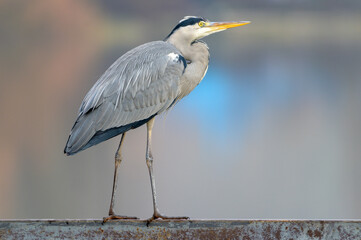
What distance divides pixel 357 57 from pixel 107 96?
5.26 meters

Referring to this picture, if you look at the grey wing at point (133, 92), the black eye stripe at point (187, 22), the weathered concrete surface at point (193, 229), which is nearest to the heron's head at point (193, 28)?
the black eye stripe at point (187, 22)

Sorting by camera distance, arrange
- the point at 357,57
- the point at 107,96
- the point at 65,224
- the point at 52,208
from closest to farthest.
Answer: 1. the point at 65,224
2. the point at 107,96
3. the point at 52,208
4. the point at 357,57

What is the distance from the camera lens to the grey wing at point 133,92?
7.46 ft

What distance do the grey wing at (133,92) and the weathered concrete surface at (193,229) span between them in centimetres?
46

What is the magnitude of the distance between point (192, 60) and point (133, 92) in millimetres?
258

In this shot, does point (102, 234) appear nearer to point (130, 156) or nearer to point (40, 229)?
point (40, 229)

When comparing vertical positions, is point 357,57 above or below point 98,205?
above

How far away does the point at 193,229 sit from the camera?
6.04 feet

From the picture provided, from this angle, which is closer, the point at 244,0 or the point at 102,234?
the point at 102,234

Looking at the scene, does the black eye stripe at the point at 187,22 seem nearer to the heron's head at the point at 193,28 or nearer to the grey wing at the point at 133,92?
the heron's head at the point at 193,28

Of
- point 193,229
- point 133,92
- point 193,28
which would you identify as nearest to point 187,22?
point 193,28

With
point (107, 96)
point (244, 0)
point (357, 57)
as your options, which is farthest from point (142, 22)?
point (107, 96)

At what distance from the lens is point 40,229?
1825 mm

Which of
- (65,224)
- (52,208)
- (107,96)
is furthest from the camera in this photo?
(52,208)
